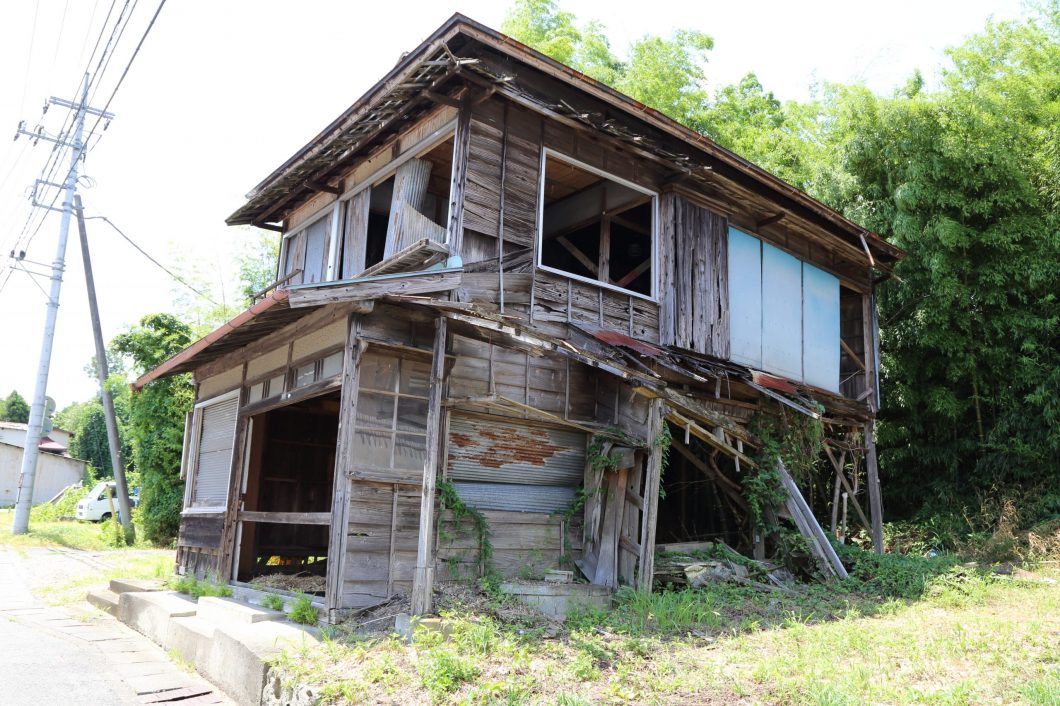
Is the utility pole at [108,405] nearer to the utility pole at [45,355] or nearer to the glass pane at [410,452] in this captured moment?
the utility pole at [45,355]

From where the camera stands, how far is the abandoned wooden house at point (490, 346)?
7445 mm

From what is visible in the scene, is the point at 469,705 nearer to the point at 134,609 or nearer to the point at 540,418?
the point at 540,418

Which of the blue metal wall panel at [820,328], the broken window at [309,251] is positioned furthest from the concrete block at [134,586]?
the blue metal wall panel at [820,328]

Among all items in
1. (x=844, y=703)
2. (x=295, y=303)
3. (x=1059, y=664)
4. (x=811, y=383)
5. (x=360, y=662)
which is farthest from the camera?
(x=811, y=383)

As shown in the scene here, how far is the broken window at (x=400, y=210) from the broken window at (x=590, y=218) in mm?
1345

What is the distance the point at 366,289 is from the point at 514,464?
111 inches

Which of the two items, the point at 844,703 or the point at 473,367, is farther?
the point at 473,367

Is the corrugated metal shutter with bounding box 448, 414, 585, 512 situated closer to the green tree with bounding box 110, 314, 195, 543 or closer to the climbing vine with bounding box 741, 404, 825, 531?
the climbing vine with bounding box 741, 404, 825, 531

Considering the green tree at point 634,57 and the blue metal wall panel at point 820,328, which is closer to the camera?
the blue metal wall panel at point 820,328

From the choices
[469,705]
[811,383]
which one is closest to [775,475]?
[811,383]

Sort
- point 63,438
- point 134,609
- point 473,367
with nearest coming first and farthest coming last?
point 473,367 → point 134,609 → point 63,438

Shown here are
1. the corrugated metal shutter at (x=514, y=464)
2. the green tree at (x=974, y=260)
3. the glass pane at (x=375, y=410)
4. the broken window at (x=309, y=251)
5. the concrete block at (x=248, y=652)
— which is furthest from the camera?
the green tree at (x=974, y=260)

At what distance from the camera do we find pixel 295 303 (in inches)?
258

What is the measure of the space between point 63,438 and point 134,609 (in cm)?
5391
